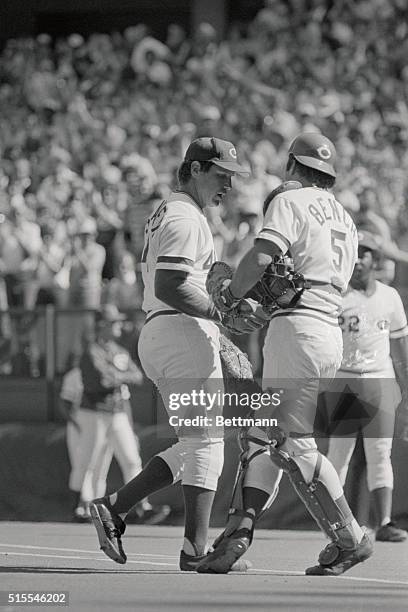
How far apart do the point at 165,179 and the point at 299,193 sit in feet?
22.5

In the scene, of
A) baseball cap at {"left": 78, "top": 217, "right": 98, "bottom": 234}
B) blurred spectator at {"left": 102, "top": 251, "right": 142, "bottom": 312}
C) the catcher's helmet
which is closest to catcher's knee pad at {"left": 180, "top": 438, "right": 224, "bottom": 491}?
the catcher's helmet

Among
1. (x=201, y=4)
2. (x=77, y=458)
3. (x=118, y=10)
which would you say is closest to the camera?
(x=77, y=458)

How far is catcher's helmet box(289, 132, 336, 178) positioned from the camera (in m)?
5.49

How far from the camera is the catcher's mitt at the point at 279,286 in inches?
206

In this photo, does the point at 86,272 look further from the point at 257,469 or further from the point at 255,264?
the point at 255,264

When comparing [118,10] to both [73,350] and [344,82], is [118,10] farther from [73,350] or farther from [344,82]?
[73,350]

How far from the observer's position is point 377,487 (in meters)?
7.35

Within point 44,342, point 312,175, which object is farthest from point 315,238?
point 44,342

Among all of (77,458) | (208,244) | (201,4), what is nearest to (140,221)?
(77,458)

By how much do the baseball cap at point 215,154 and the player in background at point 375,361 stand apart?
1.87 metres

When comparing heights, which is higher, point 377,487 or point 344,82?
point 344,82

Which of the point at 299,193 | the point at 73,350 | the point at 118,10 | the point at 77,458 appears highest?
the point at 118,10

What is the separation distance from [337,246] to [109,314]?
400 centimetres

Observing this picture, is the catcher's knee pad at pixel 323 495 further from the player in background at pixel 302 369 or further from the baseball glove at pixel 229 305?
the baseball glove at pixel 229 305
